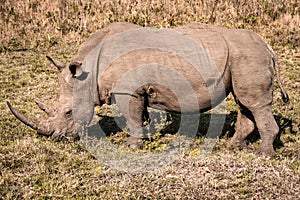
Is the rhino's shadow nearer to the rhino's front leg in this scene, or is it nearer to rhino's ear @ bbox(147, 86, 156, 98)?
the rhino's front leg

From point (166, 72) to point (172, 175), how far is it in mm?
1556

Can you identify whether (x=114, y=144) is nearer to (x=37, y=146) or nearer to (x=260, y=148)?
(x=37, y=146)

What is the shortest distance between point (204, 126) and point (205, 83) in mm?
1910

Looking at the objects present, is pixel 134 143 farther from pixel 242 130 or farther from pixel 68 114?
pixel 242 130

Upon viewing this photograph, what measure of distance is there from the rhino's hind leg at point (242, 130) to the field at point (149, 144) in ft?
0.59

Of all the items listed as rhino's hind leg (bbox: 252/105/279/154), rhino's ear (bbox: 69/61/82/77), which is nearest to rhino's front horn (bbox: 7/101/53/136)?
rhino's ear (bbox: 69/61/82/77)

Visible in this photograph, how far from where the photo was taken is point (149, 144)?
7.47m

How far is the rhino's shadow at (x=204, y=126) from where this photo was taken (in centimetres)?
810

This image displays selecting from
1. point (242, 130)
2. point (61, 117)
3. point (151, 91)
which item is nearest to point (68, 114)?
point (61, 117)

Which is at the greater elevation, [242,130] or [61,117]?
[61,117]

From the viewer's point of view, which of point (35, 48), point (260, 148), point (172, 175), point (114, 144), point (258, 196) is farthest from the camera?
point (35, 48)

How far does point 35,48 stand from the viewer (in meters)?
14.4

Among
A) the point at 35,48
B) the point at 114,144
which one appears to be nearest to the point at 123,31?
the point at 114,144

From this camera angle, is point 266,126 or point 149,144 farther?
point 149,144
